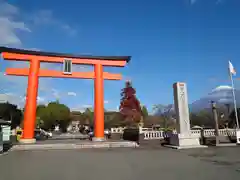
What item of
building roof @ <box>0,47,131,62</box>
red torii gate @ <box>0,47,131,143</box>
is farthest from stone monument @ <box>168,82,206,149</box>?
building roof @ <box>0,47,131,62</box>

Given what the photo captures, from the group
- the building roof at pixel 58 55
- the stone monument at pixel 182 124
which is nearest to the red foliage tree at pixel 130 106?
Result: the building roof at pixel 58 55

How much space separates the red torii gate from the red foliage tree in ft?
63.5

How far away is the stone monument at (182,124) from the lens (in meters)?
13.8

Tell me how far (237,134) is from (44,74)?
50.9 feet

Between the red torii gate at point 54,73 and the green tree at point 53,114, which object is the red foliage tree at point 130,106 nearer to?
the red torii gate at point 54,73

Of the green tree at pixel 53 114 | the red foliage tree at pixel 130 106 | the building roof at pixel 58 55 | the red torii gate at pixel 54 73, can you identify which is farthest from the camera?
the green tree at pixel 53 114

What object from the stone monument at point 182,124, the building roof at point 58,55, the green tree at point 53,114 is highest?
the building roof at point 58,55

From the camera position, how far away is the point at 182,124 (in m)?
14.2

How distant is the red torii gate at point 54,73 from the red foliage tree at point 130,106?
762 inches

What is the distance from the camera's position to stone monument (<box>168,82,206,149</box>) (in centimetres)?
1382

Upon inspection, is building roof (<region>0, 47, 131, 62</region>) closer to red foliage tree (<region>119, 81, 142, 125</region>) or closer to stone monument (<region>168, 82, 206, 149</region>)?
stone monument (<region>168, 82, 206, 149</region>)

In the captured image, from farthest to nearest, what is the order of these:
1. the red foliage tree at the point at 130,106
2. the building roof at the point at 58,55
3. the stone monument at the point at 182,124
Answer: the red foliage tree at the point at 130,106 → the building roof at the point at 58,55 → the stone monument at the point at 182,124

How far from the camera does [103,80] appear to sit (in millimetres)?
19734

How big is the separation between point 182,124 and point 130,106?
87.9ft
